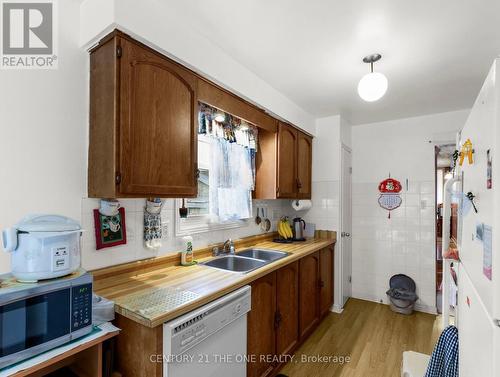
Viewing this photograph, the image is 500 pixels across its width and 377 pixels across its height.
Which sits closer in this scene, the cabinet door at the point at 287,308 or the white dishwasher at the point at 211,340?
the white dishwasher at the point at 211,340

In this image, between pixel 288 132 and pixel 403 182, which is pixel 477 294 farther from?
pixel 403 182

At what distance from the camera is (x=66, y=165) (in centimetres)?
137

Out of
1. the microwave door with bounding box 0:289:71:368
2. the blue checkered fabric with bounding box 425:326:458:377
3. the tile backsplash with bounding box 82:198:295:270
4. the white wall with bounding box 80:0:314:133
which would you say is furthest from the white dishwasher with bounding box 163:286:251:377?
the white wall with bounding box 80:0:314:133

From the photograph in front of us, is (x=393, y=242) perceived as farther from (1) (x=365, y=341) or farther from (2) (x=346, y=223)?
(1) (x=365, y=341)

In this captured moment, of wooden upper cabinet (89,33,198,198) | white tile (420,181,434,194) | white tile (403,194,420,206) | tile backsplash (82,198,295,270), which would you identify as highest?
wooden upper cabinet (89,33,198,198)

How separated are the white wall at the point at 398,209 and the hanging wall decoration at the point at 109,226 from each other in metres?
2.91

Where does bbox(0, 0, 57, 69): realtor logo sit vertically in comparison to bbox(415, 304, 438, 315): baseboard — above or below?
above

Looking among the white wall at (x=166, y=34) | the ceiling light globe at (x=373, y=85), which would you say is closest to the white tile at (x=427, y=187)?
the ceiling light globe at (x=373, y=85)

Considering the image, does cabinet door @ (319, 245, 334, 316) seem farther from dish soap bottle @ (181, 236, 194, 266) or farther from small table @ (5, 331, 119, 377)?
small table @ (5, 331, 119, 377)

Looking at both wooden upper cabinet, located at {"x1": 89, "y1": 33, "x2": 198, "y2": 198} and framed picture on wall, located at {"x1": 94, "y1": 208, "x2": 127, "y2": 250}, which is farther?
framed picture on wall, located at {"x1": 94, "y1": 208, "x2": 127, "y2": 250}

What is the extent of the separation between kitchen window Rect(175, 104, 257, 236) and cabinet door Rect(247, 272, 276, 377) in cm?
67

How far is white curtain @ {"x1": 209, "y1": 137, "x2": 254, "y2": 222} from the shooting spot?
2205 mm

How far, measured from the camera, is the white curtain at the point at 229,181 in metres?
2.21

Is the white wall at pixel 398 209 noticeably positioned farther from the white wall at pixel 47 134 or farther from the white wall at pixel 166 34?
the white wall at pixel 47 134
